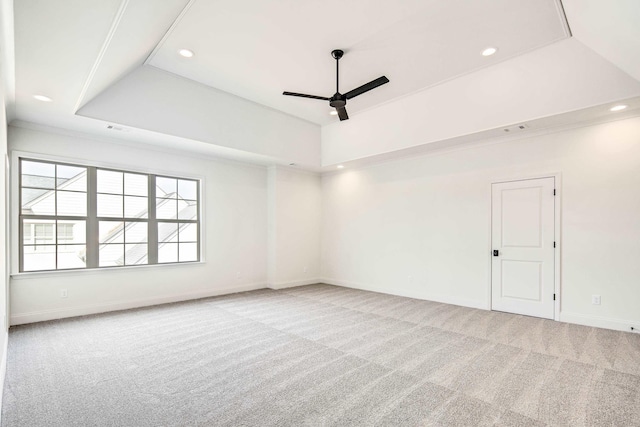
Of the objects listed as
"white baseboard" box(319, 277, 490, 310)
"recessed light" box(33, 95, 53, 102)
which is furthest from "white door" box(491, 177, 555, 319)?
"recessed light" box(33, 95, 53, 102)

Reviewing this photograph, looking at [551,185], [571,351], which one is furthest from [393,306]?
[551,185]

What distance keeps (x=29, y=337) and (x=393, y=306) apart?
509cm

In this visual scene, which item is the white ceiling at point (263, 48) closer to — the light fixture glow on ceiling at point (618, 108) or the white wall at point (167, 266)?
the light fixture glow on ceiling at point (618, 108)

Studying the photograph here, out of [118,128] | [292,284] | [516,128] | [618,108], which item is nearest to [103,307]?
[118,128]

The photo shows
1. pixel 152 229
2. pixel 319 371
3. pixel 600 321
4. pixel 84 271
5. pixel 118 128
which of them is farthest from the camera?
pixel 152 229

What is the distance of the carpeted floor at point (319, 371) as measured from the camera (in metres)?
2.26

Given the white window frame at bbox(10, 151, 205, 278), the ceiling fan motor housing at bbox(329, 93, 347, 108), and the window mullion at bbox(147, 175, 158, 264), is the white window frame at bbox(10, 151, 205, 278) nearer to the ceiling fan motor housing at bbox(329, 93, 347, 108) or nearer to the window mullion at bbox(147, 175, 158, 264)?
the window mullion at bbox(147, 175, 158, 264)

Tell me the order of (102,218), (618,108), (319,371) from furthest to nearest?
1. (102,218)
2. (618,108)
3. (319,371)

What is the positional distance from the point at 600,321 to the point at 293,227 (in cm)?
551

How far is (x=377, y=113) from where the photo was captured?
5.84 meters

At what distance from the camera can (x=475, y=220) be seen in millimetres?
5262

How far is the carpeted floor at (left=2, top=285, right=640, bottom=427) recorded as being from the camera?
2.26 metres

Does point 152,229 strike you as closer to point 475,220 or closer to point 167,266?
point 167,266

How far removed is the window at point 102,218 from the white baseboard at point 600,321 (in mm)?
6185
